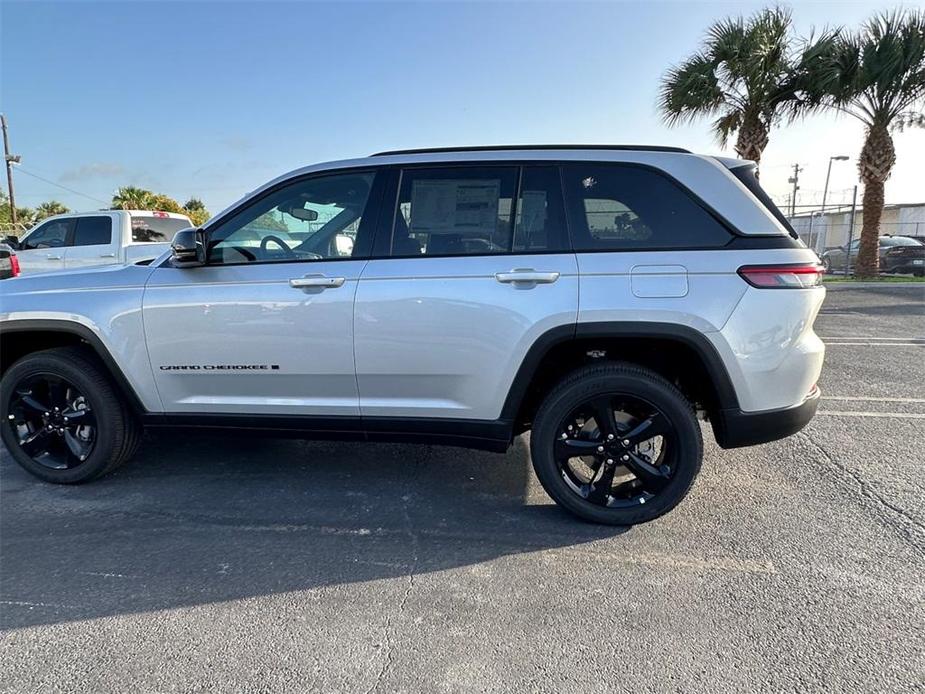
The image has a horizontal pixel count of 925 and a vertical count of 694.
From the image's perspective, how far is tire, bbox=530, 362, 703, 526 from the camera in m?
2.80

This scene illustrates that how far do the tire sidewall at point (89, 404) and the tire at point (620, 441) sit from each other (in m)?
2.50

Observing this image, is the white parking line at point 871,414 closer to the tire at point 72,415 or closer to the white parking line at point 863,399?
the white parking line at point 863,399

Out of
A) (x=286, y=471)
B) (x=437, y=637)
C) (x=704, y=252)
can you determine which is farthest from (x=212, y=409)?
(x=704, y=252)

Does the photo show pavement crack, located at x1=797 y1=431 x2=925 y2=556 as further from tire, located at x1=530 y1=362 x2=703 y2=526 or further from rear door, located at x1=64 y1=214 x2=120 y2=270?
rear door, located at x1=64 y1=214 x2=120 y2=270

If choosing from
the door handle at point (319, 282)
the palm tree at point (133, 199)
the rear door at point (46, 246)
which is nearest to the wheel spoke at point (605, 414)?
the door handle at point (319, 282)

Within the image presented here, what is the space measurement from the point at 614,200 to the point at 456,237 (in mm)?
835

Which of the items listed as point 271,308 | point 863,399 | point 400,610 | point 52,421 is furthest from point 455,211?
point 863,399

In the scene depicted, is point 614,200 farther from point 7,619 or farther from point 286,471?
point 7,619

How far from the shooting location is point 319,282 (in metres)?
2.94

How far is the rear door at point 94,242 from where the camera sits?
978cm

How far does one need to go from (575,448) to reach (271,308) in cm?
177

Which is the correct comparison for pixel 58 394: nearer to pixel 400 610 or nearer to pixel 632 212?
pixel 400 610

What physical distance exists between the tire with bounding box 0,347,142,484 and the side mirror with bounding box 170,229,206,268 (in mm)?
901

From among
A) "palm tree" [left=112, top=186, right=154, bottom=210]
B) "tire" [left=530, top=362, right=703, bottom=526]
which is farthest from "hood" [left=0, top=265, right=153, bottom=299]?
"palm tree" [left=112, top=186, right=154, bottom=210]
